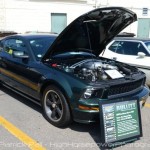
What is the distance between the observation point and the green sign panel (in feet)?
11.8

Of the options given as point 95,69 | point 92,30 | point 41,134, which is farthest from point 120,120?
point 92,30

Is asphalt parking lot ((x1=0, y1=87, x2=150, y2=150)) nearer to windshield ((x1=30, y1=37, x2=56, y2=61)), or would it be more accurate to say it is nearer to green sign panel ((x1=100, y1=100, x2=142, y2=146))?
green sign panel ((x1=100, y1=100, x2=142, y2=146))

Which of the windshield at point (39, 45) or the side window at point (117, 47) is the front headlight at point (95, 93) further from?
the side window at point (117, 47)

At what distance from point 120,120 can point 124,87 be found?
0.58 m

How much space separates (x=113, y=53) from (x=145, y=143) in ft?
11.6

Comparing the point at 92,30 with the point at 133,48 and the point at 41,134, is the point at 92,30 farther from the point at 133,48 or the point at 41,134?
the point at 133,48

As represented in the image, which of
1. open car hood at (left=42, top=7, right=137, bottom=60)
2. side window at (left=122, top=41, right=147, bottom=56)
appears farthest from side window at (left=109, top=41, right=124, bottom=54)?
open car hood at (left=42, top=7, right=137, bottom=60)

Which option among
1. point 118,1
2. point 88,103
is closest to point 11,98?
point 88,103

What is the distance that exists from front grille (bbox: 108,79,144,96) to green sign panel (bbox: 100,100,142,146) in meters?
0.24

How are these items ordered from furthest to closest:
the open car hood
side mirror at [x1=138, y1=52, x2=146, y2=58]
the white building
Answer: the white building → side mirror at [x1=138, y1=52, x2=146, y2=58] → the open car hood

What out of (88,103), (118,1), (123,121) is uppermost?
(118,1)

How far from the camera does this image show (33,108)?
523 cm

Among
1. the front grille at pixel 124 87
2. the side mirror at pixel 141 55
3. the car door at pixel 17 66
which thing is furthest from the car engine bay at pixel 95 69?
the side mirror at pixel 141 55

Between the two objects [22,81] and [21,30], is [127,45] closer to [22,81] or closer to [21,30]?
[22,81]
